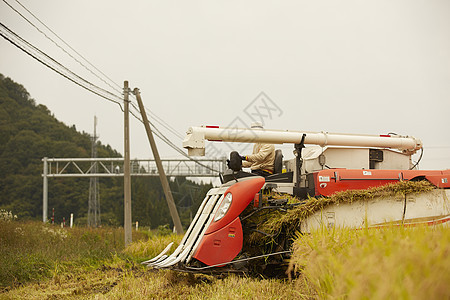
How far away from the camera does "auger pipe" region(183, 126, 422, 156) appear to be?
279 inches

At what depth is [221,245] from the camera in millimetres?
6125

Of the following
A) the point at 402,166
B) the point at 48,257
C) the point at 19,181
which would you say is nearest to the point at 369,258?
the point at 402,166

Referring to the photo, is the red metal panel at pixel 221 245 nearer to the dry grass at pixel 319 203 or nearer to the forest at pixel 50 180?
the dry grass at pixel 319 203

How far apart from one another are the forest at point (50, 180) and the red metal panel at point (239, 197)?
42137 millimetres

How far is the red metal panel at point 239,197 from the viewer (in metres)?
6.21

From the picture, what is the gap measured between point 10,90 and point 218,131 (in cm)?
6109

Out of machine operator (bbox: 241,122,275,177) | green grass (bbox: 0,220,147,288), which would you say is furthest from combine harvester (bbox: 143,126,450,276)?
green grass (bbox: 0,220,147,288)

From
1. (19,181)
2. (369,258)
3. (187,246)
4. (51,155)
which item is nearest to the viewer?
(369,258)

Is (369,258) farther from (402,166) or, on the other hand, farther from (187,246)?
(402,166)

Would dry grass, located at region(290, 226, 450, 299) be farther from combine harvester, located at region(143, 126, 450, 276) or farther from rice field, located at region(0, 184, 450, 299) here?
combine harvester, located at region(143, 126, 450, 276)

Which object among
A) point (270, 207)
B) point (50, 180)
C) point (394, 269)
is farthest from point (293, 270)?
point (50, 180)

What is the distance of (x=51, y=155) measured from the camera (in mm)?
59344

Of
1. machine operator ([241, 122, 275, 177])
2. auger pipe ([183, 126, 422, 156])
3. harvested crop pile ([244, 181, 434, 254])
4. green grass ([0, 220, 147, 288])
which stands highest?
auger pipe ([183, 126, 422, 156])

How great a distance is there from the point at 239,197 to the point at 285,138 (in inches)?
67.7
